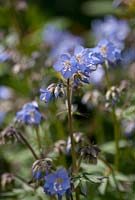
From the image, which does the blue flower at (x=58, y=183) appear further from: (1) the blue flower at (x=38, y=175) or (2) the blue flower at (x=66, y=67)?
(2) the blue flower at (x=66, y=67)

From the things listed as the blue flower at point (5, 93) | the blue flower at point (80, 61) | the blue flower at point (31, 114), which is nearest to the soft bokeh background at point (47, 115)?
the blue flower at point (5, 93)

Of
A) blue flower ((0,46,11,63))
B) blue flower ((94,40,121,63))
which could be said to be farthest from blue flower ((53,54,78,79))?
blue flower ((0,46,11,63))

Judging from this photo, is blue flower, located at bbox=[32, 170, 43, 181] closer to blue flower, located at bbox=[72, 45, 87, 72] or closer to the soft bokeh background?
the soft bokeh background

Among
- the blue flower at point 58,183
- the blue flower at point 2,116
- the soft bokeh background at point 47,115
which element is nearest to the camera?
the blue flower at point 58,183

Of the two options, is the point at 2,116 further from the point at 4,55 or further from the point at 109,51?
the point at 109,51

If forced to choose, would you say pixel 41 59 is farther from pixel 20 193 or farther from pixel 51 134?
pixel 20 193
